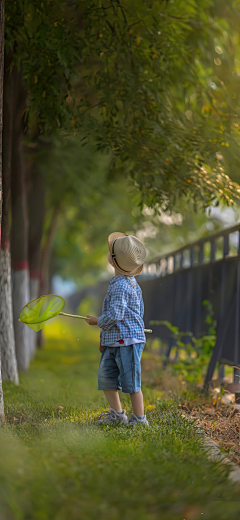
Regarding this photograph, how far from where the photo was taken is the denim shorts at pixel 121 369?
3.97 metres

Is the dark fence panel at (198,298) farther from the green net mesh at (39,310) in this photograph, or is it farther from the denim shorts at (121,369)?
the green net mesh at (39,310)

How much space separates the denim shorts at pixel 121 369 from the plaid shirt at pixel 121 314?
118 mm

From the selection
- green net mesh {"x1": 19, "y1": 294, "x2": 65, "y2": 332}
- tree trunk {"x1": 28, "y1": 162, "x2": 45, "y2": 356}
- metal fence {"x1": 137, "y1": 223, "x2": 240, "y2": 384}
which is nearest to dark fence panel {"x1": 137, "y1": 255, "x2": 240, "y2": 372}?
metal fence {"x1": 137, "y1": 223, "x2": 240, "y2": 384}

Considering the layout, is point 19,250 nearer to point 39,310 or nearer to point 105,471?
point 39,310

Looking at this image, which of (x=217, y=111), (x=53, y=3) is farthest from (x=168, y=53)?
(x=53, y=3)

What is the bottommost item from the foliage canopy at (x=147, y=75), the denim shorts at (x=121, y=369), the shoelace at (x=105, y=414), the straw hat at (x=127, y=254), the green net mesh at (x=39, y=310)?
the shoelace at (x=105, y=414)

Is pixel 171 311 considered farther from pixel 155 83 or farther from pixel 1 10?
pixel 1 10

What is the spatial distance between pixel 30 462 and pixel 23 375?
501cm

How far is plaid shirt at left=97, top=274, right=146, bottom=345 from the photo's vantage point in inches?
155

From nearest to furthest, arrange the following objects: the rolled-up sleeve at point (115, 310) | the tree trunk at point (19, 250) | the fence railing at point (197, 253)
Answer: the rolled-up sleeve at point (115, 310) < the fence railing at point (197, 253) < the tree trunk at point (19, 250)

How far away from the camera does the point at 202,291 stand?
7742mm

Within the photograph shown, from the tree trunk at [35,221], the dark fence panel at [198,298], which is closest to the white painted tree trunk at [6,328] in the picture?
the dark fence panel at [198,298]

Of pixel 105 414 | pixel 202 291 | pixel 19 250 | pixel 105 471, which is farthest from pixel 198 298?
pixel 105 471

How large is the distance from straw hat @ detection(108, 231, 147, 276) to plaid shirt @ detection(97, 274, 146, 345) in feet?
0.33
